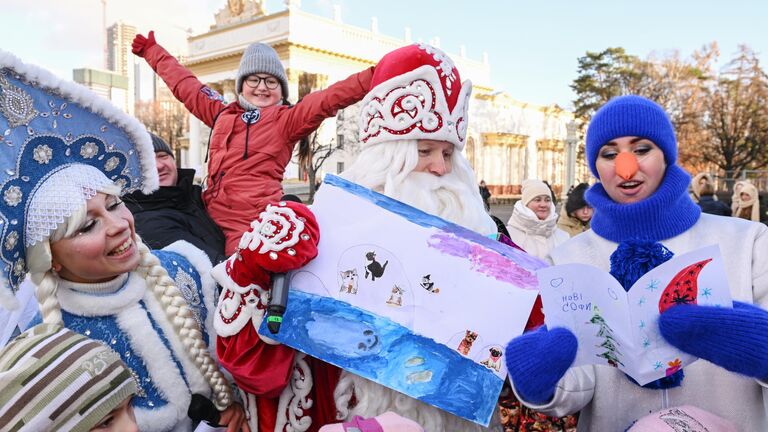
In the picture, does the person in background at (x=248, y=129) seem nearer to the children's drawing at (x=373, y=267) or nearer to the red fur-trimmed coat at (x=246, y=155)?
the red fur-trimmed coat at (x=246, y=155)

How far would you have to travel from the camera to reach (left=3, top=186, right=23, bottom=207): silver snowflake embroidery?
145cm

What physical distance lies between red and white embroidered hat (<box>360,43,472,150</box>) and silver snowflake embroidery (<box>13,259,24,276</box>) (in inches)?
43.3

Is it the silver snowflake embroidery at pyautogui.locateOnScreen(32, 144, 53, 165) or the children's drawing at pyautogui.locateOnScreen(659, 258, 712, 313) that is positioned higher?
the silver snowflake embroidery at pyautogui.locateOnScreen(32, 144, 53, 165)


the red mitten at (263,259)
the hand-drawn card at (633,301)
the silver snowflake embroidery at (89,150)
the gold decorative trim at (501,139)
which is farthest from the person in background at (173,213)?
the gold decorative trim at (501,139)

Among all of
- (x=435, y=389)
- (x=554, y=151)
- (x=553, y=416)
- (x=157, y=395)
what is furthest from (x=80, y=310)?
(x=554, y=151)

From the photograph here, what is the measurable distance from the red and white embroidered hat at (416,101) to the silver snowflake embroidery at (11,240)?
108cm

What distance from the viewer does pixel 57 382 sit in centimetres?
117

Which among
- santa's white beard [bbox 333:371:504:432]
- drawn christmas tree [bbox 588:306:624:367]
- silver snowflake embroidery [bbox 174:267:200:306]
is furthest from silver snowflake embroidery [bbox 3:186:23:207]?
drawn christmas tree [bbox 588:306:624:367]

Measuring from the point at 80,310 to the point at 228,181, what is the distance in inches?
75.5

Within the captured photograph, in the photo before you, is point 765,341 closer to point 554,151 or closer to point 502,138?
point 502,138

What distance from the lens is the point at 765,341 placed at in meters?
1.28

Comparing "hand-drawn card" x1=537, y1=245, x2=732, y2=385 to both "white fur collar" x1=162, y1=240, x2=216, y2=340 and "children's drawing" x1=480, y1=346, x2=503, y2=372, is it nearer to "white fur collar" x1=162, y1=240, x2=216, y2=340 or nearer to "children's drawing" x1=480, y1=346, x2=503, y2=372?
"children's drawing" x1=480, y1=346, x2=503, y2=372

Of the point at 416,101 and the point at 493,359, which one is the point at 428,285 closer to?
the point at 493,359

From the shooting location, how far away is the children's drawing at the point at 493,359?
1549mm
